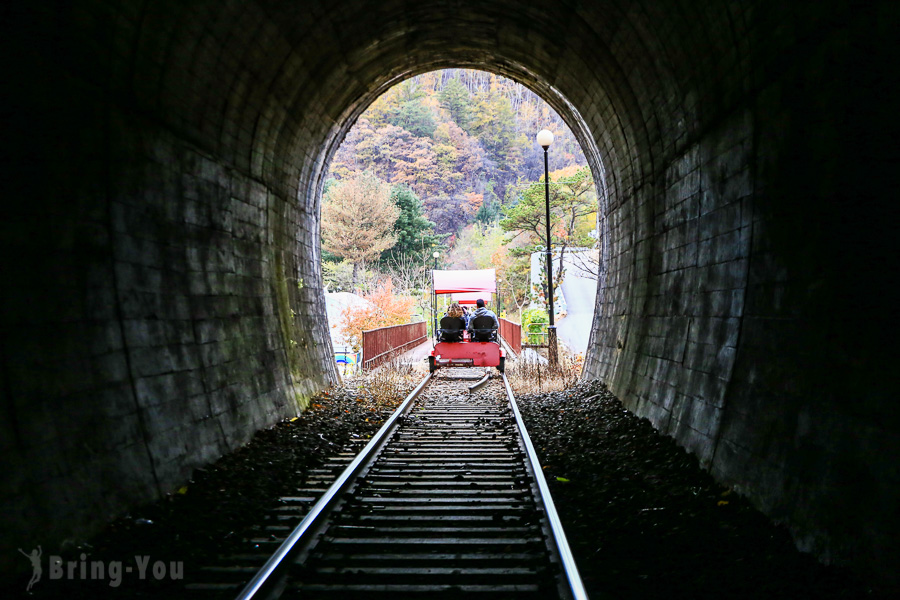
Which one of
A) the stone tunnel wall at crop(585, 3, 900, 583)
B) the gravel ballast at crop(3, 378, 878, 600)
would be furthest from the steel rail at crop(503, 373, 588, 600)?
the stone tunnel wall at crop(585, 3, 900, 583)

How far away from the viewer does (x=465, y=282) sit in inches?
1035

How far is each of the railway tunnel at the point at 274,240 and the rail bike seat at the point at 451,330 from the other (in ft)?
23.4

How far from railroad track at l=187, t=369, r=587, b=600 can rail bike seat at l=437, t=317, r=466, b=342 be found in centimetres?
874

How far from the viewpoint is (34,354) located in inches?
155

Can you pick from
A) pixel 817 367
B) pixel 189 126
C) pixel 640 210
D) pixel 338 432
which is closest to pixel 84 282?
pixel 189 126

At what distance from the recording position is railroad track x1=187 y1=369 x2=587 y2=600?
11.5ft

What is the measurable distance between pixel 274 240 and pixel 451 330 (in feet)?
24.5

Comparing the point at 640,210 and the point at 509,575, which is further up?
the point at 640,210

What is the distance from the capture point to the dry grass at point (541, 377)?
486 inches

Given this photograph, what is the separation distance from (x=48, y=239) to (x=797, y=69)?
5.05m

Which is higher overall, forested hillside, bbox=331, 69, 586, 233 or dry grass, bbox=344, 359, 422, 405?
forested hillside, bbox=331, 69, 586, 233

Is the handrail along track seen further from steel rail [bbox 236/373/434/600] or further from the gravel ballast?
the gravel ballast

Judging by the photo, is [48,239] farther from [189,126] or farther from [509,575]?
[509,575]

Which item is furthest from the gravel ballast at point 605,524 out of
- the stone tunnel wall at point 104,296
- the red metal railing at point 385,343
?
the red metal railing at point 385,343
